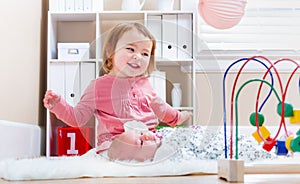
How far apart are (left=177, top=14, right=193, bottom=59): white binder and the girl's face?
75 centimetres

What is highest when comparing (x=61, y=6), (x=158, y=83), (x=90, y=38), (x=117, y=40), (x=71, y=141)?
(x=61, y=6)

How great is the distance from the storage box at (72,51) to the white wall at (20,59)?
105 mm

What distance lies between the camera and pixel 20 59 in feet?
6.43

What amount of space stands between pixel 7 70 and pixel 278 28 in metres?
1.49

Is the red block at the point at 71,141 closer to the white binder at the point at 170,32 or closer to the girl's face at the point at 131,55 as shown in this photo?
the white binder at the point at 170,32

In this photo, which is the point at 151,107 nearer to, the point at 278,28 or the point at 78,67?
the point at 78,67

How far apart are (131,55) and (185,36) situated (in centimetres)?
98

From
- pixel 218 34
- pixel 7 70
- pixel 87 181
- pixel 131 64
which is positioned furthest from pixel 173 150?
pixel 218 34

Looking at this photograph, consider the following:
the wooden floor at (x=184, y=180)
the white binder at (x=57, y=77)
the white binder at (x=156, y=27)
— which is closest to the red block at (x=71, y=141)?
the white binder at (x=57, y=77)

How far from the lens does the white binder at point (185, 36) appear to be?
231cm

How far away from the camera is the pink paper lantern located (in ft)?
6.80

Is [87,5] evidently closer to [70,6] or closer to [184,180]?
[70,6]

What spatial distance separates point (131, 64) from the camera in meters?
1.45

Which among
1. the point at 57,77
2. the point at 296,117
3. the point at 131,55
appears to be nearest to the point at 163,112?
the point at 131,55
